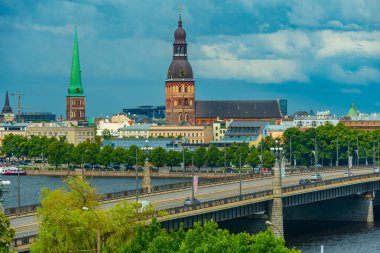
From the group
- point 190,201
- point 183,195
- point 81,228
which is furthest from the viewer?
point 183,195

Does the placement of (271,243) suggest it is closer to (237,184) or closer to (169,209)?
(169,209)

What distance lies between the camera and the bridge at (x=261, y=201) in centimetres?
10431

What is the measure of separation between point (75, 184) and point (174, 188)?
4925 centimetres

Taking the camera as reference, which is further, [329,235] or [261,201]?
[329,235]

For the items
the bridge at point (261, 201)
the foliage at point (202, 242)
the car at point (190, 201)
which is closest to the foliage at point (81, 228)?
the bridge at point (261, 201)

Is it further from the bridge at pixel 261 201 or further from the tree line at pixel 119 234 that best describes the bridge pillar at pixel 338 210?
the tree line at pixel 119 234

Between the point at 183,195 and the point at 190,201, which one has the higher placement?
the point at 183,195

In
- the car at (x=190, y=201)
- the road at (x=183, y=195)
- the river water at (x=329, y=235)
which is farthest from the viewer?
the river water at (x=329, y=235)

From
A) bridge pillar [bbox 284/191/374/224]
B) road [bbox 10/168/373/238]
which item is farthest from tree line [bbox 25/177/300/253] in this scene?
bridge pillar [bbox 284/191/374/224]

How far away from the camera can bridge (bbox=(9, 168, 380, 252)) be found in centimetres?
10431

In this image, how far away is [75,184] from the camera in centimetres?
9044

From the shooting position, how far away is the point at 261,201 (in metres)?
122

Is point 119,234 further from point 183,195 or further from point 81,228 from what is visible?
point 183,195

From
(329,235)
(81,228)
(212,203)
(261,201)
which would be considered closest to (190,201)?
(212,203)
